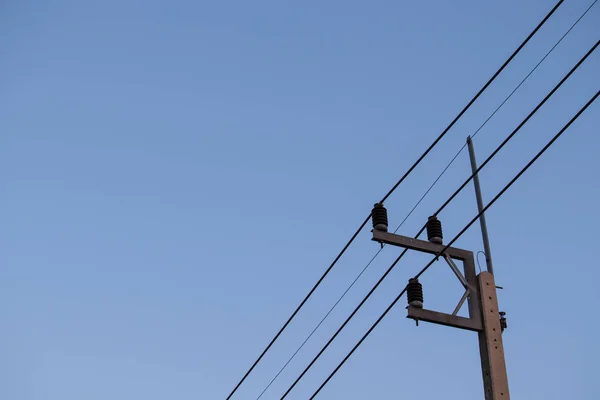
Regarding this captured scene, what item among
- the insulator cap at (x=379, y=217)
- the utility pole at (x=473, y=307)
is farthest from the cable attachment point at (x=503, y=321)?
the insulator cap at (x=379, y=217)

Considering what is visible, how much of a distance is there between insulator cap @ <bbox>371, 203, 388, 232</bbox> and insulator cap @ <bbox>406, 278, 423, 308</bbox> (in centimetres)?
73

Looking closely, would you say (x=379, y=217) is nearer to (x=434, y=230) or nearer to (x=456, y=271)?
(x=434, y=230)

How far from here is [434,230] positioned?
10633mm

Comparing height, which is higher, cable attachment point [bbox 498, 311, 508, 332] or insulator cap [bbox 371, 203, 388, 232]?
insulator cap [bbox 371, 203, 388, 232]

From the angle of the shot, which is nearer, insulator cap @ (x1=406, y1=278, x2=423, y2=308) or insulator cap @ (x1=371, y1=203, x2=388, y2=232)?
insulator cap @ (x1=406, y1=278, x2=423, y2=308)

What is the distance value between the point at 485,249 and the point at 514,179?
255 centimetres

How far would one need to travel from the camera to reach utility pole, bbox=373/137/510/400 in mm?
9555

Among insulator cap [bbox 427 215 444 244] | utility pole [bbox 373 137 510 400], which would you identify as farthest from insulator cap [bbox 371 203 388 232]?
insulator cap [bbox 427 215 444 244]

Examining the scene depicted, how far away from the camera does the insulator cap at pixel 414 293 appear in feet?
33.4

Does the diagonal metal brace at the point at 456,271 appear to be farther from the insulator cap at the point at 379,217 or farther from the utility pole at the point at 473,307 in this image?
the insulator cap at the point at 379,217

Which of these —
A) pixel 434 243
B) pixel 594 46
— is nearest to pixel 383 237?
pixel 434 243

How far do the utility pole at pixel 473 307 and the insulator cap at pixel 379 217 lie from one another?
0.16ft

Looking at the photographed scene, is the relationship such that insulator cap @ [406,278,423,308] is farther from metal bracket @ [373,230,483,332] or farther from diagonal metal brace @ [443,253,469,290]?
diagonal metal brace @ [443,253,469,290]

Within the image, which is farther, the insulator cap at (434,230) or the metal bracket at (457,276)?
the insulator cap at (434,230)
